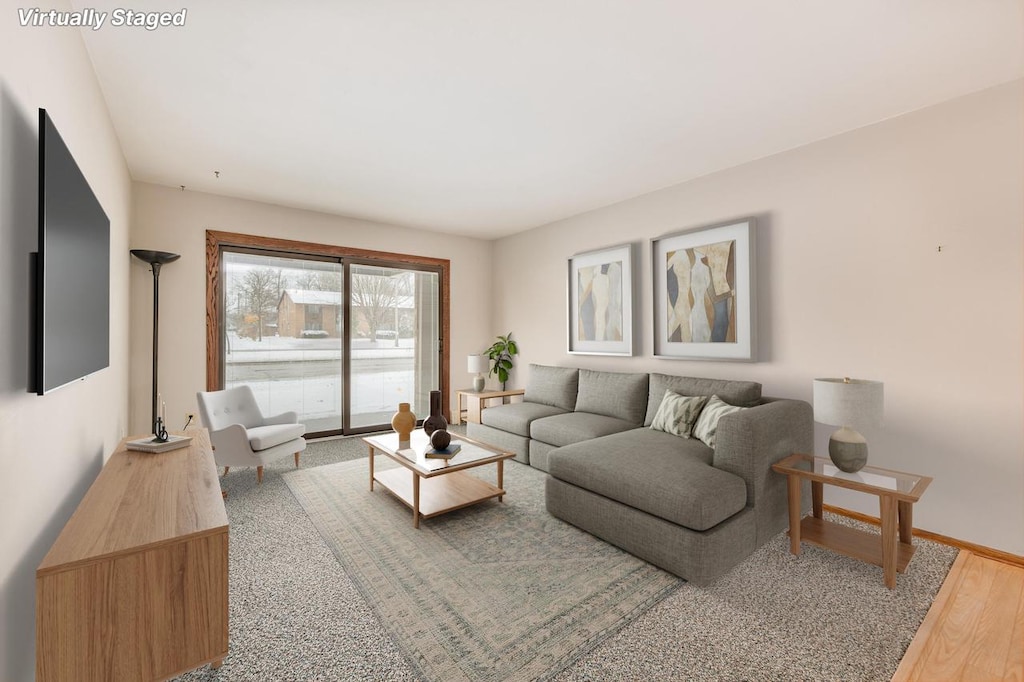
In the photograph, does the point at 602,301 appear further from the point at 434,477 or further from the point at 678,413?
the point at 434,477

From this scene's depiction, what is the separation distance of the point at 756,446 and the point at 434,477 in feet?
7.02

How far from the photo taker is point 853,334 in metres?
2.99

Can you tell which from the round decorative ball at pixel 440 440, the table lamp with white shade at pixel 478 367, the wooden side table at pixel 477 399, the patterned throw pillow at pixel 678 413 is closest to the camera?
the round decorative ball at pixel 440 440

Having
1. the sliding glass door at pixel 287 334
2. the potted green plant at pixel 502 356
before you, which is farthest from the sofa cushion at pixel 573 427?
the sliding glass door at pixel 287 334

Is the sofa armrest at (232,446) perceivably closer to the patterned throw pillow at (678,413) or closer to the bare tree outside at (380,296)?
the bare tree outside at (380,296)

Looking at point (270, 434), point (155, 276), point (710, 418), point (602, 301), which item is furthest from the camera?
point (602, 301)

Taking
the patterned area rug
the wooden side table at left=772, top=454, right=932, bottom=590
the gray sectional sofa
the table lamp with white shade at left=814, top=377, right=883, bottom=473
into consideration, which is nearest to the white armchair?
the patterned area rug

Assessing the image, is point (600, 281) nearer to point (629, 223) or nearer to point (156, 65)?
point (629, 223)

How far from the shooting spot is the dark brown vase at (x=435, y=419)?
3355 mm

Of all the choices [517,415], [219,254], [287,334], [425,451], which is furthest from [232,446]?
[517,415]

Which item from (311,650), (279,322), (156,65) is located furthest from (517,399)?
(156,65)

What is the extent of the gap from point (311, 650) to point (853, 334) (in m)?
3.60

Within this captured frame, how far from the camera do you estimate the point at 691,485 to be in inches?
90.1

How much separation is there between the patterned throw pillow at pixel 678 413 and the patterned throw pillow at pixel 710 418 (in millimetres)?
54
